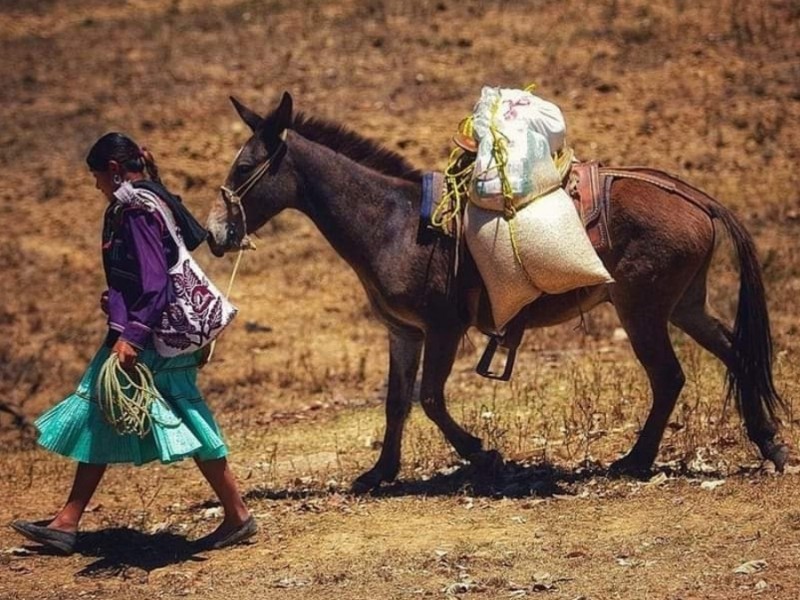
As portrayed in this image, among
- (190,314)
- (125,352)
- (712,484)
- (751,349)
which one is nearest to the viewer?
(125,352)

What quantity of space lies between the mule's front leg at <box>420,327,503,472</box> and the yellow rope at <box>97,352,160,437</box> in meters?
1.63

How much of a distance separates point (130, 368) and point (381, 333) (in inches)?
233

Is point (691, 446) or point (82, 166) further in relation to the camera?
point (82, 166)

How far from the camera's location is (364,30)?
20.0 meters

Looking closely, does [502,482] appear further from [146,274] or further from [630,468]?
[146,274]

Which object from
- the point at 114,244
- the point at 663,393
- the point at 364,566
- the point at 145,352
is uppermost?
the point at 114,244

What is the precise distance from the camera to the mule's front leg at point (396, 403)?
7.89 meters

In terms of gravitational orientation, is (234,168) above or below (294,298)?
above

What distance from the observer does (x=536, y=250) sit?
722cm

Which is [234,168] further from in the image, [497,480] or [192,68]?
[192,68]

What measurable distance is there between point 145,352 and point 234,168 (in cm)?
148

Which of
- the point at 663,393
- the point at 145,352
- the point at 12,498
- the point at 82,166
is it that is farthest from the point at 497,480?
the point at 82,166

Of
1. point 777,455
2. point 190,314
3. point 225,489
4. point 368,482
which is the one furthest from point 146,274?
point 777,455

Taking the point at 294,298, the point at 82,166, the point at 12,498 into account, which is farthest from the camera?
Answer: the point at 82,166
